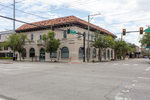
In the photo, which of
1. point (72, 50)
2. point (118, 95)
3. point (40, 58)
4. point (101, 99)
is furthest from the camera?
point (40, 58)

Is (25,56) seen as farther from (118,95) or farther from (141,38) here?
(118,95)

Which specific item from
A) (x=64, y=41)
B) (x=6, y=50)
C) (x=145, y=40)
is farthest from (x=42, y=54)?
(x=145, y=40)

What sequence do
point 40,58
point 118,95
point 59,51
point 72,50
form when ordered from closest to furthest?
point 118,95 → point 72,50 → point 59,51 → point 40,58

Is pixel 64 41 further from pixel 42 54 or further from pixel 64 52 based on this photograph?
pixel 42 54

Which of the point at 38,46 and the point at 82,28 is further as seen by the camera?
the point at 38,46

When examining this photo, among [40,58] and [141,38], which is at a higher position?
[141,38]

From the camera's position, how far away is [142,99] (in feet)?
15.8

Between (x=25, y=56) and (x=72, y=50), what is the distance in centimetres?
1697

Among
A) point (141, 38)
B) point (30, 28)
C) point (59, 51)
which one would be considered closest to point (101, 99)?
point (59, 51)

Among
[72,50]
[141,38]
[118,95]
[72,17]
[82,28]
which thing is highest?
[72,17]

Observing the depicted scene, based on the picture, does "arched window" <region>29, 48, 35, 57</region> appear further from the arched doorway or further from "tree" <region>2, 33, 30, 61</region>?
"tree" <region>2, 33, 30, 61</region>

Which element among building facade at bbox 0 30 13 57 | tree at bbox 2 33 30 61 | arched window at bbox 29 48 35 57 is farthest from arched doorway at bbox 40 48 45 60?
building facade at bbox 0 30 13 57

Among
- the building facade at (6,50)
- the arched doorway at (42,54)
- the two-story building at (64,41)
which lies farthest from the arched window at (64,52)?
the building facade at (6,50)

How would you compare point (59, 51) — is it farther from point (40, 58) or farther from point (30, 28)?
point (30, 28)
